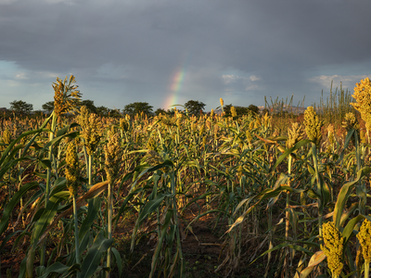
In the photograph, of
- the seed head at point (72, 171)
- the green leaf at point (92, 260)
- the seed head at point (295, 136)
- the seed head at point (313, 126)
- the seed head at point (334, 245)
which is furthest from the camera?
the seed head at point (295, 136)

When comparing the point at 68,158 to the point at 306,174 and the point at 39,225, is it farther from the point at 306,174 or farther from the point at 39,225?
the point at 306,174

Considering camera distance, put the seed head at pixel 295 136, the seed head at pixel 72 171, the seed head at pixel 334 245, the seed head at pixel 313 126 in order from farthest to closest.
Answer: the seed head at pixel 295 136 → the seed head at pixel 313 126 → the seed head at pixel 72 171 → the seed head at pixel 334 245

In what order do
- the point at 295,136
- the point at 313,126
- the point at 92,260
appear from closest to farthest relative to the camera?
1. the point at 92,260
2. the point at 313,126
3. the point at 295,136

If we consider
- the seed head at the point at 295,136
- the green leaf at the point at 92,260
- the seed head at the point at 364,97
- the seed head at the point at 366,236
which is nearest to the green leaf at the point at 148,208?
the green leaf at the point at 92,260

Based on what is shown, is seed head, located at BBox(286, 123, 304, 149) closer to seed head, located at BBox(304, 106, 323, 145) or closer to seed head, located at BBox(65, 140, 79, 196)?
seed head, located at BBox(304, 106, 323, 145)

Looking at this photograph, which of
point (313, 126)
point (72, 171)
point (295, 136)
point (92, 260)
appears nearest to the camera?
point (72, 171)

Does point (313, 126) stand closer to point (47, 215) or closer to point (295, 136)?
point (295, 136)

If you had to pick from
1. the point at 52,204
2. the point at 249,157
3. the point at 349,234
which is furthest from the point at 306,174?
the point at 52,204

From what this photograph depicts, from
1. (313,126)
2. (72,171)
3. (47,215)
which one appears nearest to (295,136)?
(313,126)

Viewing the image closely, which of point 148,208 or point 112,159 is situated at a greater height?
point 112,159

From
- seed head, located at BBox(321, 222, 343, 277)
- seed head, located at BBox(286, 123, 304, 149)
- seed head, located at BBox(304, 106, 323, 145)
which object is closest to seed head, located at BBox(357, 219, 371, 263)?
seed head, located at BBox(321, 222, 343, 277)

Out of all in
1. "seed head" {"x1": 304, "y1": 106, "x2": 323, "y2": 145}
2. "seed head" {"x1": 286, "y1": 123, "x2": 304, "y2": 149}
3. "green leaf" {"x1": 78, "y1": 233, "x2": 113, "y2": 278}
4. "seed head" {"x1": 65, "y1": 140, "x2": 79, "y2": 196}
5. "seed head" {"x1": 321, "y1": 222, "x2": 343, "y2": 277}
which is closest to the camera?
"seed head" {"x1": 321, "y1": 222, "x2": 343, "y2": 277}

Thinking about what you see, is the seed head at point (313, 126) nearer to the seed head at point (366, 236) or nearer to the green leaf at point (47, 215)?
the seed head at point (366, 236)
